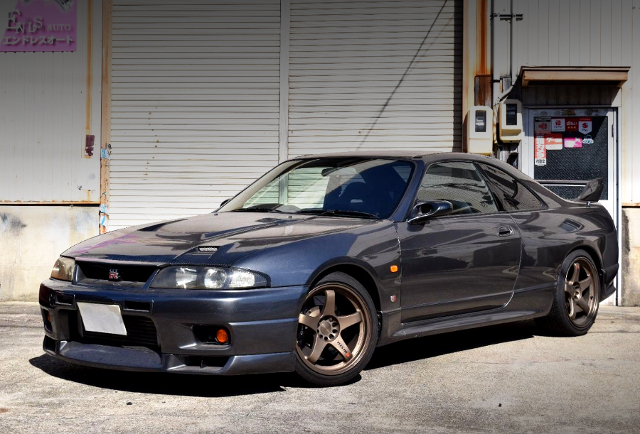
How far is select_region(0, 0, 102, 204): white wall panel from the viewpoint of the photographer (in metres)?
11.6

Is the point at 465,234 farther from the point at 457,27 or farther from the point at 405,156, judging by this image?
the point at 457,27

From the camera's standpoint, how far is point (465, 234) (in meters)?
6.59

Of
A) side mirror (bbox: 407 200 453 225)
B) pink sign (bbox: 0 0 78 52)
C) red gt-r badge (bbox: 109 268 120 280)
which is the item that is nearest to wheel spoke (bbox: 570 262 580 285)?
side mirror (bbox: 407 200 453 225)

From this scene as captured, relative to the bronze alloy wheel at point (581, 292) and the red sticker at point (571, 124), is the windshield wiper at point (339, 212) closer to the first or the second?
the bronze alloy wheel at point (581, 292)

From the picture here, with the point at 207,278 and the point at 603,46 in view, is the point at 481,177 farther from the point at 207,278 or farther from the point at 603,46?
the point at 603,46

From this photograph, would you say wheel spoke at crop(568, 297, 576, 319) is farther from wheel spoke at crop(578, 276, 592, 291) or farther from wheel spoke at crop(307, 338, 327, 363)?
wheel spoke at crop(307, 338, 327, 363)

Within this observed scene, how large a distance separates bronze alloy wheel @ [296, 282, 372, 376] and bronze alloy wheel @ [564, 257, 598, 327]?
235 centimetres

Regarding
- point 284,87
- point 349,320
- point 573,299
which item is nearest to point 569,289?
point 573,299

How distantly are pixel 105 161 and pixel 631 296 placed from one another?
6.00 meters

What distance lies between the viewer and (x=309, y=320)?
5551mm

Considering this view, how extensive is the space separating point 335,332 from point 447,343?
1839 millimetres

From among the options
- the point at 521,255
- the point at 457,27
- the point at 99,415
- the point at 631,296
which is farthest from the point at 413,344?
the point at 457,27

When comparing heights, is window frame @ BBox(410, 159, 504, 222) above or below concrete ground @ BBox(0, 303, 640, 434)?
above

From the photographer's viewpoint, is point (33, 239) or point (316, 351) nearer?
point (316, 351)
